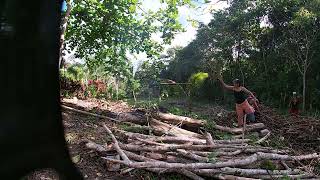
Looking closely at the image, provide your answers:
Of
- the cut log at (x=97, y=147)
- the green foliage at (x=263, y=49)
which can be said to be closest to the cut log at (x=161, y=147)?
the cut log at (x=97, y=147)

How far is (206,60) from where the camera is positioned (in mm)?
28328

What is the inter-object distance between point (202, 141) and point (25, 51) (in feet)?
24.3

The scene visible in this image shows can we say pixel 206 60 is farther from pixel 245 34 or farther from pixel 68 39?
pixel 68 39

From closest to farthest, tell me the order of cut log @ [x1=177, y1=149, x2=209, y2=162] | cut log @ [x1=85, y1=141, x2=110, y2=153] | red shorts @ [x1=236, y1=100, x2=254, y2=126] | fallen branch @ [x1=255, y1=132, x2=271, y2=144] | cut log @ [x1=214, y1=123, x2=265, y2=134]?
1. cut log @ [x1=177, y1=149, x2=209, y2=162]
2. cut log @ [x1=85, y1=141, x2=110, y2=153]
3. fallen branch @ [x1=255, y1=132, x2=271, y2=144]
4. cut log @ [x1=214, y1=123, x2=265, y2=134]
5. red shorts @ [x1=236, y1=100, x2=254, y2=126]

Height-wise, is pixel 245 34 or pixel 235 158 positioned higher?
pixel 245 34

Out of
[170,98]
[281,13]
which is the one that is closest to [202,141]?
Answer: [170,98]

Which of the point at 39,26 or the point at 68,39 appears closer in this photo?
the point at 39,26

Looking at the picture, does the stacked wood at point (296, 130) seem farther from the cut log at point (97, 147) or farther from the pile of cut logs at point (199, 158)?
the cut log at point (97, 147)

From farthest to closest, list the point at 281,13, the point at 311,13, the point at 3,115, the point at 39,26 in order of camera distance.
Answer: the point at 281,13, the point at 311,13, the point at 39,26, the point at 3,115

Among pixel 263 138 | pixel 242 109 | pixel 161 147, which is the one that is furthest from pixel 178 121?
pixel 161 147

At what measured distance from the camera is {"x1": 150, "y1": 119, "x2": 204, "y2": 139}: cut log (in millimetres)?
9023

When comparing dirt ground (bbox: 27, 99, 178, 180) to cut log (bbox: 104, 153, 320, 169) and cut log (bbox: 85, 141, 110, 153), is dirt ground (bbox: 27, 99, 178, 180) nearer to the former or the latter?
cut log (bbox: 85, 141, 110, 153)

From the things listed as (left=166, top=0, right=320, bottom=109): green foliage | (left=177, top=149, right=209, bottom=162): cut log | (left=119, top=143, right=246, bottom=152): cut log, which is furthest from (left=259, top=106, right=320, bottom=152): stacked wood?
(left=166, top=0, right=320, bottom=109): green foliage

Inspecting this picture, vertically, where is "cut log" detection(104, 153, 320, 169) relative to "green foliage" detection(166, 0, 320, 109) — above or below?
below
